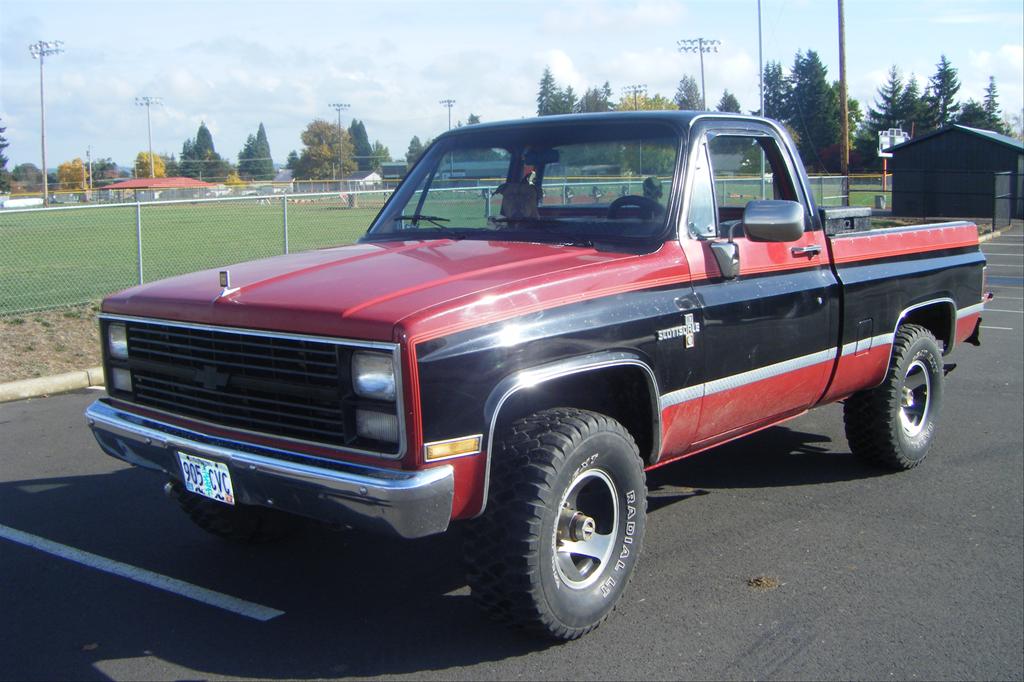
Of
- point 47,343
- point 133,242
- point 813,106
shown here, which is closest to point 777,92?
point 813,106

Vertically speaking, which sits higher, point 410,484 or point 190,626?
point 410,484

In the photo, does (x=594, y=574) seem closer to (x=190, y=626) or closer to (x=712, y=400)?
(x=712, y=400)

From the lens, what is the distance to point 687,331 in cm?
434

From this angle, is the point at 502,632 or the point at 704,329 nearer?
the point at 502,632

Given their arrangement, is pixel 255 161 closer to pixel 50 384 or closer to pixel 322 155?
pixel 322 155

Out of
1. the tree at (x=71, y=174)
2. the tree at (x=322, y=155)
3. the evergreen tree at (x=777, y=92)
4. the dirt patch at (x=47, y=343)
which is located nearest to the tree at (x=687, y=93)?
the evergreen tree at (x=777, y=92)

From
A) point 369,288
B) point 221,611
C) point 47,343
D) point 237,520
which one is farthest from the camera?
point 47,343

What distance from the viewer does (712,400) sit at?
15.0 feet


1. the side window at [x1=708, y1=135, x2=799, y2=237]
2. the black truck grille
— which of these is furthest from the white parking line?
the side window at [x1=708, y1=135, x2=799, y2=237]

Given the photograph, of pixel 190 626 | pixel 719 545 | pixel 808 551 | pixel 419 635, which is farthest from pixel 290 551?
pixel 808 551

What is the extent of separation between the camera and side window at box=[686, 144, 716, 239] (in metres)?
4.60

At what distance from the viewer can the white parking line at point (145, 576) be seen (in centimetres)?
420

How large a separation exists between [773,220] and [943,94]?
75.4m

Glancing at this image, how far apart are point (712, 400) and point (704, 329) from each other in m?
0.36
